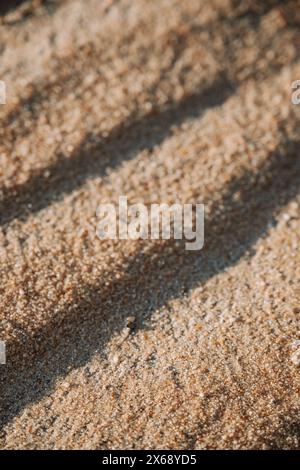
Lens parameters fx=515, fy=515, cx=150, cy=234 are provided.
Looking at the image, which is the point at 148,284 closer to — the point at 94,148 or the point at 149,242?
the point at 149,242

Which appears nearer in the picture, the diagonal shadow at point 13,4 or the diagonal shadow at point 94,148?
the diagonal shadow at point 94,148

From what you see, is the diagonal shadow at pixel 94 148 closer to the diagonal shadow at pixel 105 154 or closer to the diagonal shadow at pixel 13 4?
the diagonal shadow at pixel 105 154

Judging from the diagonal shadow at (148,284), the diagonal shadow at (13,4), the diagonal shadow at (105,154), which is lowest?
the diagonal shadow at (148,284)

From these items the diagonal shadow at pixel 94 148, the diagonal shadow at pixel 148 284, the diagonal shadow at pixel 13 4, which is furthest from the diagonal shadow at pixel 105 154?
the diagonal shadow at pixel 13 4

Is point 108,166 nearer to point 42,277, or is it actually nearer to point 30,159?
point 30,159

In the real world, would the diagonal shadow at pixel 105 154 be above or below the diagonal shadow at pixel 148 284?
above

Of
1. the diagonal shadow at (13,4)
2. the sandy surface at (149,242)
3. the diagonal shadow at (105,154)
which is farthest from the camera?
the diagonal shadow at (13,4)

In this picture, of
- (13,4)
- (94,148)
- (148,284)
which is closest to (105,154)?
(94,148)

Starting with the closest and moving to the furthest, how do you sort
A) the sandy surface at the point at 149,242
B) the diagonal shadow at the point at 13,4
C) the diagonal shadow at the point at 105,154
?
the sandy surface at the point at 149,242, the diagonal shadow at the point at 105,154, the diagonal shadow at the point at 13,4

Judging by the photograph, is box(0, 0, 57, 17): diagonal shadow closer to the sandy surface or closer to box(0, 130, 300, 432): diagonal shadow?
the sandy surface
